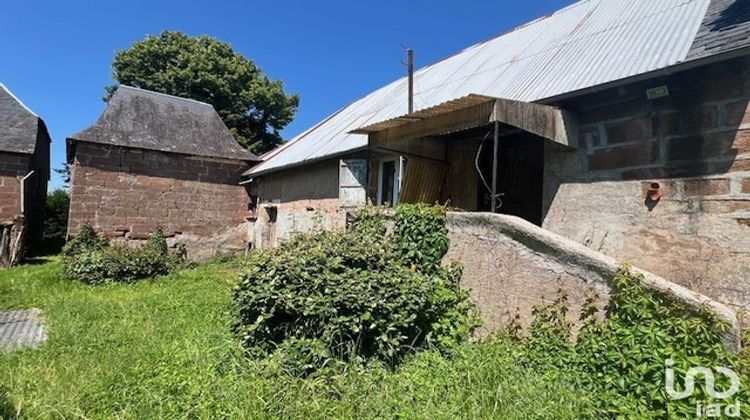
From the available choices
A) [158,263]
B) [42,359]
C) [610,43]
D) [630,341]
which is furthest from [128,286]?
[610,43]

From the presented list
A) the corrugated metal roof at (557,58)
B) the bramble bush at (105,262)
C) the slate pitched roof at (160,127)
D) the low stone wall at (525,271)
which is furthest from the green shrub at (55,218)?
the low stone wall at (525,271)

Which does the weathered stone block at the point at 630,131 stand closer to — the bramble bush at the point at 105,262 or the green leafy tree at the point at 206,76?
the bramble bush at the point at 105,262

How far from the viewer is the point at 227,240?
13.6 metres

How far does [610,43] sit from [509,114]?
2.26 m

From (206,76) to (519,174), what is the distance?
801 inches

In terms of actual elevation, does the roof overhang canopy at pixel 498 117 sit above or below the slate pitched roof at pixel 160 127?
below

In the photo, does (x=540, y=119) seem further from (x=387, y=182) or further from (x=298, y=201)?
(x=298, y=201)

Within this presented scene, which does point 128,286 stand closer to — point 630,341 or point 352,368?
point 352,368

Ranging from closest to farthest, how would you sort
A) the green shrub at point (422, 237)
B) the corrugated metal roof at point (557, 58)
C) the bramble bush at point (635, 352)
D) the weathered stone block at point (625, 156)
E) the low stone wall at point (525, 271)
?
the bramble bush at point (635, 352) < the low stone wall at point (525, 271) < the weathered stone block at point (625, 156) < the corrugated metal roof at point (557, 58) < the green shrub at point (422, 237)

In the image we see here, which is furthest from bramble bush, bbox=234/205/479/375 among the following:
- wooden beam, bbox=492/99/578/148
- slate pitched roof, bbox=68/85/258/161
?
slate pitched roof, bbox=68/85/258/161

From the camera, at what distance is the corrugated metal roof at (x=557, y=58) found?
483 cm

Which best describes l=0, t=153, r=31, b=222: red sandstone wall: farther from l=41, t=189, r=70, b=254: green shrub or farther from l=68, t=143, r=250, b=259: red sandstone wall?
l=41, t=189, r=70, b=254: green shrub
